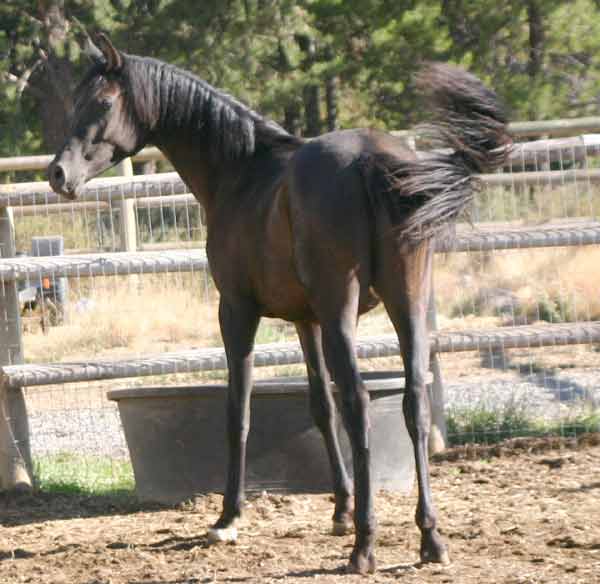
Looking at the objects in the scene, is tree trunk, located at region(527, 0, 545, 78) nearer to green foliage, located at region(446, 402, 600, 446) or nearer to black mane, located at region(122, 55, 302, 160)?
green foliage, located at region(446, 402, 600, 446)

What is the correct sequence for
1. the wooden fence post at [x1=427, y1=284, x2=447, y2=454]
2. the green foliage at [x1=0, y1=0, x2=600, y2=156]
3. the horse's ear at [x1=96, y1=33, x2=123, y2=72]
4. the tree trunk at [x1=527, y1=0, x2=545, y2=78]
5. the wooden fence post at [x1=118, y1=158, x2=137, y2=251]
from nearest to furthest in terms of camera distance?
the horse's ear at [x1=96, y1=33, x2=123, y2=72] < the wooden fence post at [x1=427, y1=284, x2=447, y2=454] < the wooden fence post at [x1=118, y1=158, x2=137, y2=251] < the green foliage at [x1=0, y1=0, x2=600, y2=156] < the tree trunk at [x1=527, y1=0, x2=545, y2=78]

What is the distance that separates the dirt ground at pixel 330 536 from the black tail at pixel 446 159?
3.90 feet

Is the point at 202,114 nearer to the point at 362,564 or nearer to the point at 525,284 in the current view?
the point at 362,564

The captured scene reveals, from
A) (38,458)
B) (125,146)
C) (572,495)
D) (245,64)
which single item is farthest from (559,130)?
(245,64)

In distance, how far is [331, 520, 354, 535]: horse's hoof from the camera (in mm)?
4422

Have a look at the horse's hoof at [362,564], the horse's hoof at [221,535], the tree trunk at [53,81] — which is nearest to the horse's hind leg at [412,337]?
the horse's hoof at [362,564]

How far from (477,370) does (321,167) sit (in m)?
4.82

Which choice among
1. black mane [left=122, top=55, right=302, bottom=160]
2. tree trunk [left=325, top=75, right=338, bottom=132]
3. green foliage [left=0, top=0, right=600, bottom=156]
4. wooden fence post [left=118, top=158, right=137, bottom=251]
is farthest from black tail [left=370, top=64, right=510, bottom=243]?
tree trunk [left=325, top=75, right=338, bottom=132]

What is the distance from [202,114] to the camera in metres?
4.76

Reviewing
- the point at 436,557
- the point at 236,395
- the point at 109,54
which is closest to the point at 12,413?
the point at 236,395

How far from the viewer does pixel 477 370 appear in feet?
27.8

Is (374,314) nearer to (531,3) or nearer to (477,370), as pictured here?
(477,370)

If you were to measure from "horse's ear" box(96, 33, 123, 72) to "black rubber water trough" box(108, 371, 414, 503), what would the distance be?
1500mm

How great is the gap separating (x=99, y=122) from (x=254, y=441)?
1659 millimetres
